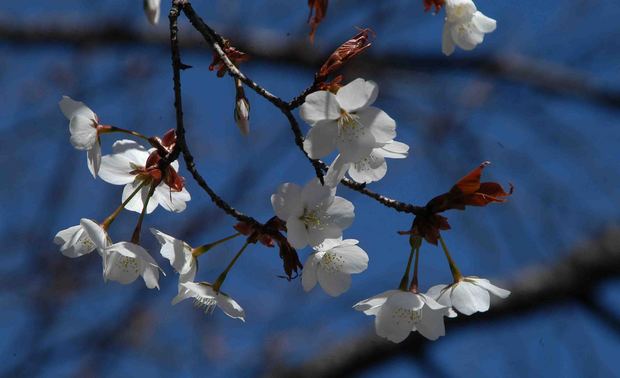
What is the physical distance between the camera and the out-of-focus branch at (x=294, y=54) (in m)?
3.73

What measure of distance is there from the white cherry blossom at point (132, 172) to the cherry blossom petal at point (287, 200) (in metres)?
0.21

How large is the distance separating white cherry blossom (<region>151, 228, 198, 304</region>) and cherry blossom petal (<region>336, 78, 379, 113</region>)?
0.36 m

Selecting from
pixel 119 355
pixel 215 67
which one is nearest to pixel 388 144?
pixel 215 67

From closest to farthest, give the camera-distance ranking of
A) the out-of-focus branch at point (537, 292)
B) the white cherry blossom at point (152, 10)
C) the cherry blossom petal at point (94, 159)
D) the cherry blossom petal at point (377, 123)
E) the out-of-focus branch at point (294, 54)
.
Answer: the white cherry blossom at point (152, 10), the cherry blossom petal at point (377, 123), the cherry blossom petal at point (94, 159), the out-of-focus branch at point (537, 292), the out-of-focus branch at point (294, 54)

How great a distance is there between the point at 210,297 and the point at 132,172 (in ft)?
0.74

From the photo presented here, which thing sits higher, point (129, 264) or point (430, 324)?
point (430, 324)

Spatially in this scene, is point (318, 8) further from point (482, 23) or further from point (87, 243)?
point (87, 243)

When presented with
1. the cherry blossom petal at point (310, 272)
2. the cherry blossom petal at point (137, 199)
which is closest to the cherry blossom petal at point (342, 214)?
the cherry blossom petal at point (310, 272)

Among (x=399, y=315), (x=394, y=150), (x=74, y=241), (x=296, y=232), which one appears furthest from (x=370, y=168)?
(x=74, y=241)

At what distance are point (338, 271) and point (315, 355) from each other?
2.14 metres

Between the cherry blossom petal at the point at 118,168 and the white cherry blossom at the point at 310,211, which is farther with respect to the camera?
the cherry blossom petal at the point at 118,168

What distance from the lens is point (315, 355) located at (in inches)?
131

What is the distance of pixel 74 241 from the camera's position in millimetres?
1297

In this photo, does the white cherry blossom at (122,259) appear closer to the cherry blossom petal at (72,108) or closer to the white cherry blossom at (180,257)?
the white cherry blossom at (180,257)
